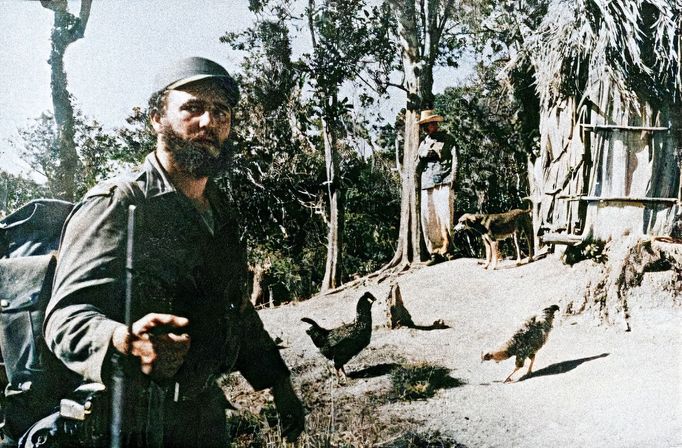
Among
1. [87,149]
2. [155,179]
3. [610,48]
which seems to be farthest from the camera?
[610,48]

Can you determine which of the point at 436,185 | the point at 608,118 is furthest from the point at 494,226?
the point at 608,118

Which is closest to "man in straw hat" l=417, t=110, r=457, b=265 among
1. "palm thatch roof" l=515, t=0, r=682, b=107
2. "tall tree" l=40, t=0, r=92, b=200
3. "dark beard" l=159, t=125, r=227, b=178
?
"palm thatch roof" l=515, t=0, r=682, b=107

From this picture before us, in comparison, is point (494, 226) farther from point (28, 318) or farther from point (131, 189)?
point (28, 318)

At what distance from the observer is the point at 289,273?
312 cm

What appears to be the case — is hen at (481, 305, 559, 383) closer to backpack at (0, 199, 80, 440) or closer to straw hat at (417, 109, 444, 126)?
straw hat at (417, 109, 444, 126)

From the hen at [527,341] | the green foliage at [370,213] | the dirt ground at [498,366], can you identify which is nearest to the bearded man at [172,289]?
the dirt ground at [498,366]

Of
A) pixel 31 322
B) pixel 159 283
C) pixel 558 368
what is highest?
pixel 159 283

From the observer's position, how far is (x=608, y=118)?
11.5 feet

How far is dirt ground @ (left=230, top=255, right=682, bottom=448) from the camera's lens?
2850mm

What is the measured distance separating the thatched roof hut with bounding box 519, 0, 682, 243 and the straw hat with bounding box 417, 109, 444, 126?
0.65 meters

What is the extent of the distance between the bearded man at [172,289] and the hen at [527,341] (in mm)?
1213

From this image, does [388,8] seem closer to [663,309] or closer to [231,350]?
[231,350]

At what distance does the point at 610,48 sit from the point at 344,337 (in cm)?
224

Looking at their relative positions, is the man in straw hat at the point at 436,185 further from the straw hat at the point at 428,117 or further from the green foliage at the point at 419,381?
the green foliage at the point at 419,381
